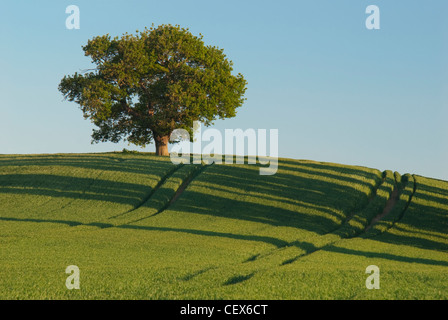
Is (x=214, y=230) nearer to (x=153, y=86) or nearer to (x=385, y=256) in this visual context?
(x=385, y=256)

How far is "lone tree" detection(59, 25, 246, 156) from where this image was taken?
224 ft

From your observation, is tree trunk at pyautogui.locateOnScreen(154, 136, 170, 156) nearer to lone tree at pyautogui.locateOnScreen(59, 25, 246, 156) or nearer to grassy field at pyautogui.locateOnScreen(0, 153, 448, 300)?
lone tree at pyautogui.locateOnScreen(59, 25, 246, 156)

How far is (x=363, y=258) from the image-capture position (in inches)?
1150

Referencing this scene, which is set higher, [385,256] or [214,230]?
[214,230]

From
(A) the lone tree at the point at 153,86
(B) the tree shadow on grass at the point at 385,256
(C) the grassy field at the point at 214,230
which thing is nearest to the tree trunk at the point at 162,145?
(A) the lone tree at the point at 153,86

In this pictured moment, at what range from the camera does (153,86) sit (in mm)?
70500

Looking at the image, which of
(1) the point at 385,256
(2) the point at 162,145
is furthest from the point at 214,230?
(2) the point at 162,145

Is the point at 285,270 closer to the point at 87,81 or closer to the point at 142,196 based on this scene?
the point at 142,196

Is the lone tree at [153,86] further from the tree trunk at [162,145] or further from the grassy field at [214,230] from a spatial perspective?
the grassy field at [214,230]

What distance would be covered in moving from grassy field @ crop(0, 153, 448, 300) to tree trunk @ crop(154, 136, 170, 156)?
7194 millimetres

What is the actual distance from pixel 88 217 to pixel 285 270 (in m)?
24.1

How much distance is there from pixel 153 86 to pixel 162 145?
8.49m

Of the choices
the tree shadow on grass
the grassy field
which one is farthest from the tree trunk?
the tree shadow on grass
